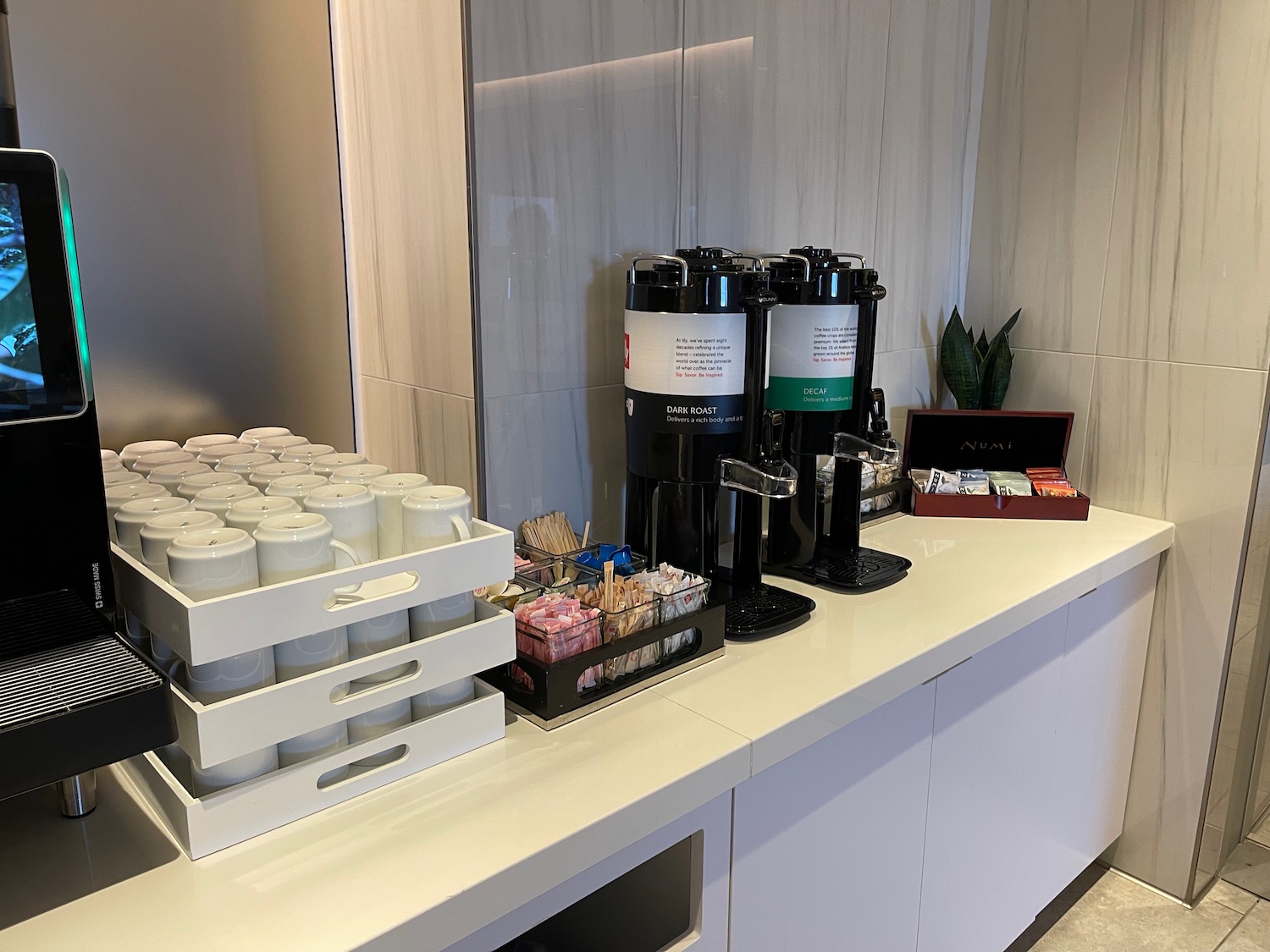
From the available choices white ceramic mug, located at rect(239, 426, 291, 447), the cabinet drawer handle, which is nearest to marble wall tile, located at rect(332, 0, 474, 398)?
white ceramic mug, located at rect(239, 426, 291, 447)

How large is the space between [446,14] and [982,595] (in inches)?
45.5

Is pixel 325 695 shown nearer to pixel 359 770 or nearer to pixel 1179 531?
pixel 359 770

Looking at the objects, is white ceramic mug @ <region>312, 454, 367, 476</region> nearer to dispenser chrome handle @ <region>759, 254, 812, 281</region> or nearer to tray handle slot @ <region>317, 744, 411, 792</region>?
tray handle slot @ <region>317, 744, 411, 792</region>

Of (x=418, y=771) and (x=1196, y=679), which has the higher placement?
(x=418, y=771)

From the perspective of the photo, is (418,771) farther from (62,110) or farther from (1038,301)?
(1038,301)

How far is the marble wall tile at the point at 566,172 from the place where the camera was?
1273 mm

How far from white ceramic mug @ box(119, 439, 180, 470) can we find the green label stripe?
2.87 feet

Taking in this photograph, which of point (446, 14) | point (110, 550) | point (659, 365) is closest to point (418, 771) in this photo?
point (110, 550)

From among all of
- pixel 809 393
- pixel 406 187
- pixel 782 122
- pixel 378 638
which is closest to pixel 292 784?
pixel 378 638

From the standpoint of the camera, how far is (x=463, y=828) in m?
0.90

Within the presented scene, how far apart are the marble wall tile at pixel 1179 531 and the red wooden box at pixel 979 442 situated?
0.30 ft

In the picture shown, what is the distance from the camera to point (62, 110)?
117 cm

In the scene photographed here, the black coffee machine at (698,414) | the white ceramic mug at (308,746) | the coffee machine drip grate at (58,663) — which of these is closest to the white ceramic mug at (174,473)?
the coffee machine drip grate at (58,663)

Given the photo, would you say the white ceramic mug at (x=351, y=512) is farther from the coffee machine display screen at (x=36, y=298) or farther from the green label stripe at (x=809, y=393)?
the green label stripe at (x=809, y=393)
